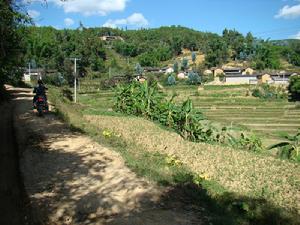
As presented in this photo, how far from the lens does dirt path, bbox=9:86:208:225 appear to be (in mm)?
6398

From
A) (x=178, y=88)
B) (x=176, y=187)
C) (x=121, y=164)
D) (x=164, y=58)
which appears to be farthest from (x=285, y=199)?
(x=164, y=58)

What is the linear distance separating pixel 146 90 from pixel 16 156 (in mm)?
14962

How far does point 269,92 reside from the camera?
6975cm

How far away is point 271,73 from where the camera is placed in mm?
93562

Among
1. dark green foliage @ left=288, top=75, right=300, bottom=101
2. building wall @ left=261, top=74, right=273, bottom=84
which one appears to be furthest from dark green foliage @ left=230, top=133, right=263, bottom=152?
building wall @ left=261, top=74, right=273, bottom=84

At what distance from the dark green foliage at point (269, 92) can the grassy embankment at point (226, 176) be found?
177 feet

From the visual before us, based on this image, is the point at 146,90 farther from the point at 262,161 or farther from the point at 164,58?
the point at 164,58

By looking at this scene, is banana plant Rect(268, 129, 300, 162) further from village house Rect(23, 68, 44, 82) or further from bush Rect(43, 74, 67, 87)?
village house Rect(23, 68, 44, 82)

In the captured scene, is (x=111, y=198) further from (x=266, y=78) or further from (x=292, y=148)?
(x=266, y=78)

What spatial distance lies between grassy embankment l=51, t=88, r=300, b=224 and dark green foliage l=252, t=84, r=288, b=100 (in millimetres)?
53927

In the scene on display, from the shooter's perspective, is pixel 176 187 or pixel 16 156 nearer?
pixel 176 187

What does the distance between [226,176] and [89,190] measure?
486 centimetres

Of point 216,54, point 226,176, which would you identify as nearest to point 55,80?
point 216,54

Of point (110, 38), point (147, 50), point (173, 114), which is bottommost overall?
point (173, 114)
